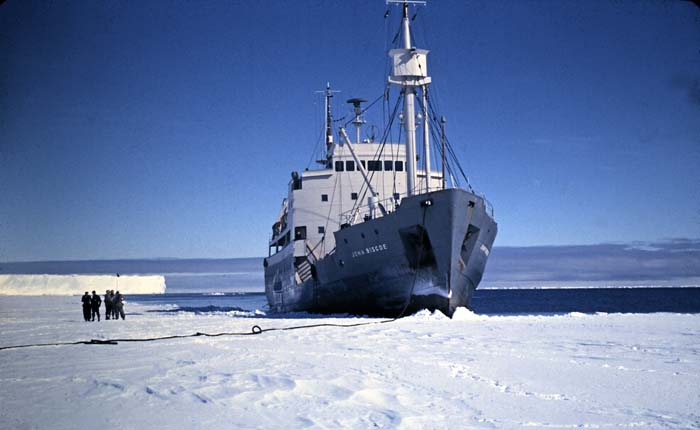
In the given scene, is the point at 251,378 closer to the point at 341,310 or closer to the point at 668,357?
the point at 668,357

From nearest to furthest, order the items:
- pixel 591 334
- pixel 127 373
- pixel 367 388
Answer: pixel 367 388, pixel 127 373, pixel 591 334

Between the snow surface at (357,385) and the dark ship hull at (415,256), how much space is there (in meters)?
7.20

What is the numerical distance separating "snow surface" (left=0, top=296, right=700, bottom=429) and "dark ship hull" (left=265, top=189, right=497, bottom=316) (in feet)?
23.6

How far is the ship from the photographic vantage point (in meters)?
18.4

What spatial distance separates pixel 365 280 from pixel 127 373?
13.2 m

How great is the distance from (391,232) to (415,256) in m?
1.13

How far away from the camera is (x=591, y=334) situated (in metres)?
12.9

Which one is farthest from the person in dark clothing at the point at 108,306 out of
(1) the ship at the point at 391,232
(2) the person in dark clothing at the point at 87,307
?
(1) the ship at the point at 391,232

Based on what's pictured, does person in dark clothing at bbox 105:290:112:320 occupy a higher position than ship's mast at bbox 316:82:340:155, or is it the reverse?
ship's mast at bbox 316:82:340:155

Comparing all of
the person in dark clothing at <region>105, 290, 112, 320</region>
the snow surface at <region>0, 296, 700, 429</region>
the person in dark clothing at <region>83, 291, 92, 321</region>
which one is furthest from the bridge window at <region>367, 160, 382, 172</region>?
the snow surface at <region>0, 296, 700, 429</region>

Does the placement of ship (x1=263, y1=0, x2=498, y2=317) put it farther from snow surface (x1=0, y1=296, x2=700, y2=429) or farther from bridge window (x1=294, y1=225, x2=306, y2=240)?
snow surface (x1=0, y1=296, x2=700, y2=429)

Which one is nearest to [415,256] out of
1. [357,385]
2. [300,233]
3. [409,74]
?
[409,74]

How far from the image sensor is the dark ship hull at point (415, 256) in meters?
18.1

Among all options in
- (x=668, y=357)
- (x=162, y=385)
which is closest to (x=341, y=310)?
(x=668, y=357)
